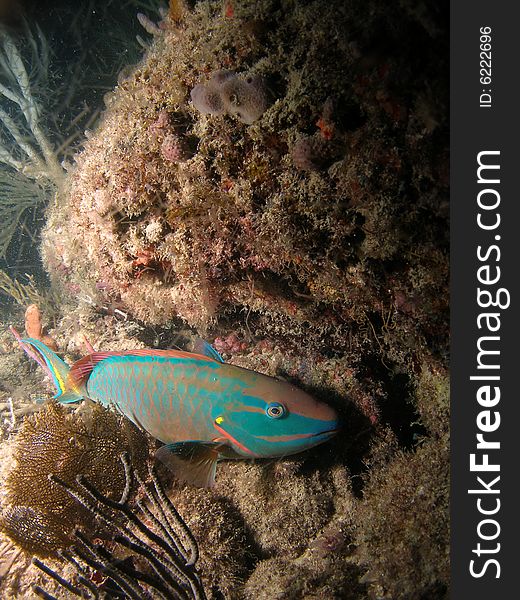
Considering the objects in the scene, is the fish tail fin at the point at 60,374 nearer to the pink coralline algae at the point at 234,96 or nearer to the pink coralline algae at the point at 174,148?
the pink coralline algae at the point at 174,148

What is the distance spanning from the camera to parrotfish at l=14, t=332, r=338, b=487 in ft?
7.91

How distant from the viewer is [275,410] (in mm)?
2412

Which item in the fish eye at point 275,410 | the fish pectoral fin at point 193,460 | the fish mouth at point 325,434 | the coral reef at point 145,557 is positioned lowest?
the coral reef at point 145,557

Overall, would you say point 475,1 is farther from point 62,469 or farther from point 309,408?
point 62,469

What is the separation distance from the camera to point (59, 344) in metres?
5.98

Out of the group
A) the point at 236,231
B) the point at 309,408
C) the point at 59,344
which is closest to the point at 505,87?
the point at 236,231

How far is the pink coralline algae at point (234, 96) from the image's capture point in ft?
7.36

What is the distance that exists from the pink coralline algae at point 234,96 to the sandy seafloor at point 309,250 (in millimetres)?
30

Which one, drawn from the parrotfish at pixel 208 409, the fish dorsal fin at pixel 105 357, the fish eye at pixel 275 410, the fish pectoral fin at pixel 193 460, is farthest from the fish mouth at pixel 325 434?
the fish dorsal fin at pixel 105 357

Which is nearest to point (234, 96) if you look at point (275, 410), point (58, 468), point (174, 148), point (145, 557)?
point (174, 148)

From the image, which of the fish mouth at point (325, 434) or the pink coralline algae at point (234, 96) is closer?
the pink coralline algae at point (234, 96)

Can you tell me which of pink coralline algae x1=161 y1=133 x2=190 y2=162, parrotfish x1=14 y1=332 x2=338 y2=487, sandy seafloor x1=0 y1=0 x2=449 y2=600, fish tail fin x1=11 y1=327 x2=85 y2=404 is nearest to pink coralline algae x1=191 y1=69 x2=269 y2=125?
sandy seafloor x1=0 y1=0 x2=449 y2=600

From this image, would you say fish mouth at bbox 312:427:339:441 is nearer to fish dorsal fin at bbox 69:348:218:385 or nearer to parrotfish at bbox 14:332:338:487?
parrotfish at bbox 14:332:338:487

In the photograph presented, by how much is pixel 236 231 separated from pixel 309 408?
4.58 ft
